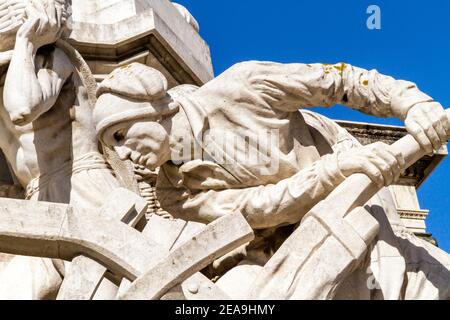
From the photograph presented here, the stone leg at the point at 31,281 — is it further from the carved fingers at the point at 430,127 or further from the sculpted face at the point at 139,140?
the carved fingers at the point at 430,127

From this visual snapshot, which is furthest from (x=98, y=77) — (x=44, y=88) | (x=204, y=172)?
(x=204, y=172)

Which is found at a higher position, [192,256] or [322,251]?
[322,251]

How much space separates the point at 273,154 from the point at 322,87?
1.39 feet

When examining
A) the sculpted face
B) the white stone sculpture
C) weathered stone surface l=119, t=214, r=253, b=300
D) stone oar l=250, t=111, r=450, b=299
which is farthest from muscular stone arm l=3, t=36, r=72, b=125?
stone oar l=250, t=111, r=450, b=299

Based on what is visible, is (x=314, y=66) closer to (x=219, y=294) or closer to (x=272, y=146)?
(x=272, y=146)

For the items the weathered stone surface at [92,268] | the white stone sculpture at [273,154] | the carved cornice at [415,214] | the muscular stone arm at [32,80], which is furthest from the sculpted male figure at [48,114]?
the carved cornice at [415,214]

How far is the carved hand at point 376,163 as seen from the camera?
5.23 m

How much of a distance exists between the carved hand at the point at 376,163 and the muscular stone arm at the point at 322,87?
1.05 feet

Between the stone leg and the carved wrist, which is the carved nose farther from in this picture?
the carved wrist

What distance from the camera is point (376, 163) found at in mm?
5246

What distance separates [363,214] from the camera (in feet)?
16.9

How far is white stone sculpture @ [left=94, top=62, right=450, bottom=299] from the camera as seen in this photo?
530 cm

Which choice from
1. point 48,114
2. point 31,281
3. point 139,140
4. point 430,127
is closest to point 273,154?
point 139,140

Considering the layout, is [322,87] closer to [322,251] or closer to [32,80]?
[322,251]
